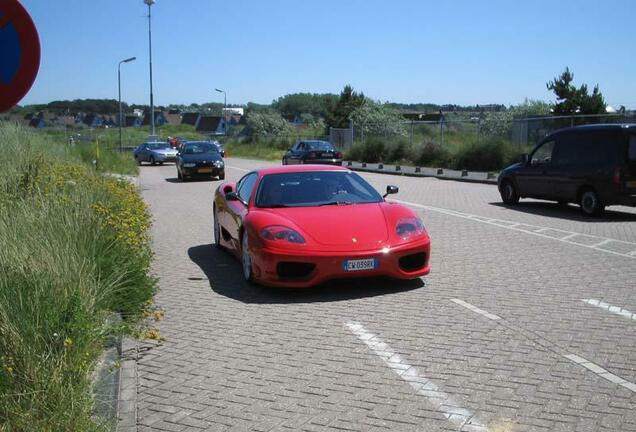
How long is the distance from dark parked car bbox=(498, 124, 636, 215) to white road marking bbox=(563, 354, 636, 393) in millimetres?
9802

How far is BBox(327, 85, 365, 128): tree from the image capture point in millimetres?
76688

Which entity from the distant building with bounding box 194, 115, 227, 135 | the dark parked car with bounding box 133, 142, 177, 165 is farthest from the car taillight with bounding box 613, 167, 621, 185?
the distant building with bounding box 194, 115, 227, 135

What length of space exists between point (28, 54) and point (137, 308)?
2.98 meters

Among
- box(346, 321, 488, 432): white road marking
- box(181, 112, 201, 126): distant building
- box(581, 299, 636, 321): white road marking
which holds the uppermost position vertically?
box(181, 112, 201, 126): distant building

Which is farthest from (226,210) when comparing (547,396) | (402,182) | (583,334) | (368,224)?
(402,182)

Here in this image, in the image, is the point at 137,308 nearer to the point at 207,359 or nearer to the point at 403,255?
the point at 207,359

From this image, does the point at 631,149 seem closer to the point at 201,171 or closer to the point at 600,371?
the point at 600,371

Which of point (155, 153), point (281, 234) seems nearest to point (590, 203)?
point (281, 234)

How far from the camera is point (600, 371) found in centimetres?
488

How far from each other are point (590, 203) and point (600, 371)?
10.5m

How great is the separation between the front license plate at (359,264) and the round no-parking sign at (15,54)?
4.00 meters

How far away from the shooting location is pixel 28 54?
3.85m

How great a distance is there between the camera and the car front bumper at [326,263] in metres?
7.11

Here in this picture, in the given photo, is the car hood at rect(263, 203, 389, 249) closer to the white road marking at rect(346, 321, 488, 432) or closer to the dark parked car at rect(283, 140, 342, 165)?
the white road marking at rect(346, 321, 488, 432)
